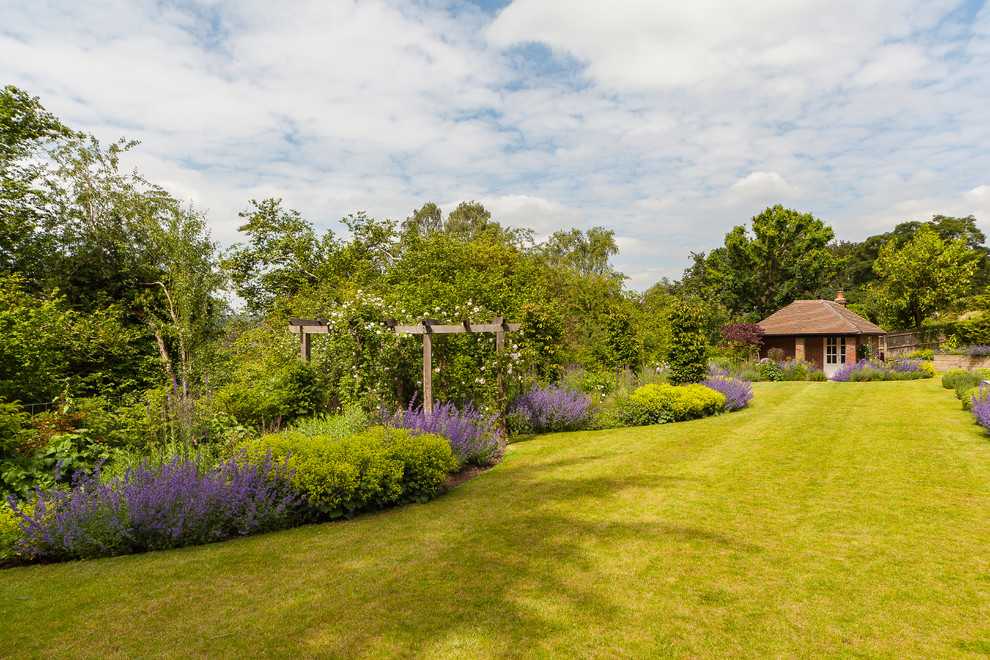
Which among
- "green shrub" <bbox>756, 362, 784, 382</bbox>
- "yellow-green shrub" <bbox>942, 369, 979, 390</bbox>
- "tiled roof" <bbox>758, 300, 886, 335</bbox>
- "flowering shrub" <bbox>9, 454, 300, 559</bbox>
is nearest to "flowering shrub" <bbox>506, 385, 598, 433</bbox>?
"flowering shrub" <bbox>9, 454, 300, 559</bbox>

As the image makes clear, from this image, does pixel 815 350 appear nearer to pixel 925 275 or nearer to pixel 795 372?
pixel 795 372

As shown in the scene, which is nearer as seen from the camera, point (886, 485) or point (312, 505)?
point (312, 505)

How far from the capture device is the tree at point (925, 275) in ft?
87.0

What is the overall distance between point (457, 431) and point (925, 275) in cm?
3096

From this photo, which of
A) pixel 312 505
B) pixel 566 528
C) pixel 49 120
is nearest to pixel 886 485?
pixel 566 528

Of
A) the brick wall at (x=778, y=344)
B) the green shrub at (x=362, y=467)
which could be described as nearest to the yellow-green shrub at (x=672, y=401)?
the green shrub at (x=362, y=467)

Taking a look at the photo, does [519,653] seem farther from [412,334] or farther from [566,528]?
[412,334]

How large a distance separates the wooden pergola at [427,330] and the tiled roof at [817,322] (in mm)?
21299

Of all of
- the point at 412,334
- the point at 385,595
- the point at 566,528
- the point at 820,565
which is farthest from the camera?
the point at 412,334

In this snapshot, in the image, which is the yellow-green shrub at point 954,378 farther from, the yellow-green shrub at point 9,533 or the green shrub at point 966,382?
the yellow-green shrub at point 9,533

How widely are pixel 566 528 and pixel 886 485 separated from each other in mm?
4493

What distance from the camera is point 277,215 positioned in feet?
64.9

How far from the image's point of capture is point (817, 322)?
2541 centimetres

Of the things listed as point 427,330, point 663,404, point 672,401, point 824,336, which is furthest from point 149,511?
point 824,336
